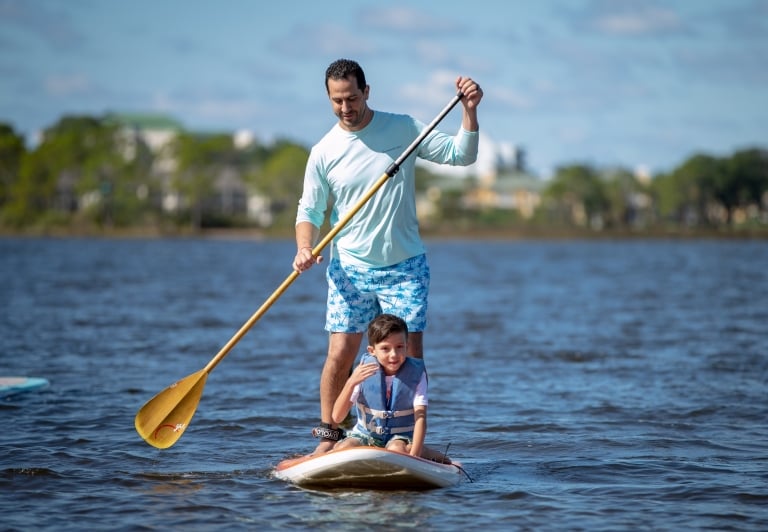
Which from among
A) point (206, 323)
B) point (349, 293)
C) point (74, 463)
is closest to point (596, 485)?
point (349, 293)

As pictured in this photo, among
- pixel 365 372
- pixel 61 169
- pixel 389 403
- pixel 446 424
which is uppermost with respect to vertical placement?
pixel 61 169

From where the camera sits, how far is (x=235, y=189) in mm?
149000

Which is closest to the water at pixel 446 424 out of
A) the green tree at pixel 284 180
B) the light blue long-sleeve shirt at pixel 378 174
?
the light blue long-sleeve shirt at pixel 378 174

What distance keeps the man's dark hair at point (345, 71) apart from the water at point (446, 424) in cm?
258

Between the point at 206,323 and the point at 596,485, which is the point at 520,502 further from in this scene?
the point at 206,323

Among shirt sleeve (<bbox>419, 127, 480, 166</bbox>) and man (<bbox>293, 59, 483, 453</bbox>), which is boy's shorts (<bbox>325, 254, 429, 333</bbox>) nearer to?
man (<bbox>293, 59, 483, 453</bbox>)

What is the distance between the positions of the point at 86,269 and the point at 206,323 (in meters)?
26.6

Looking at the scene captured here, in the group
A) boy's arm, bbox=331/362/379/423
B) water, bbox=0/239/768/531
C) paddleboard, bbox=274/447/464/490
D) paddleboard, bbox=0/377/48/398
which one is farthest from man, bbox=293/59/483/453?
paddleboard, bbox=0/377/48/398

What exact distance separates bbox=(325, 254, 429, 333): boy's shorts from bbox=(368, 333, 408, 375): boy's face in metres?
0.29

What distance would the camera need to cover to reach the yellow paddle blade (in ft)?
26.0

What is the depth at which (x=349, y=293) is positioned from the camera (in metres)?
7.38

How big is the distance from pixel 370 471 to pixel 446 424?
2867 millimetres

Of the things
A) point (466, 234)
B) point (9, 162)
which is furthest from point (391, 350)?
point (466, 234)

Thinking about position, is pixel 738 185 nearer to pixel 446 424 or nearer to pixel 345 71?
pixel 446 424
